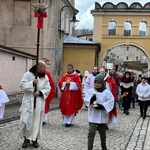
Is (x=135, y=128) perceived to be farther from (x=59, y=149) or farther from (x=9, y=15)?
(x=9, y=15)

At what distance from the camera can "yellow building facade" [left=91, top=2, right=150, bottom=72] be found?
3372cm

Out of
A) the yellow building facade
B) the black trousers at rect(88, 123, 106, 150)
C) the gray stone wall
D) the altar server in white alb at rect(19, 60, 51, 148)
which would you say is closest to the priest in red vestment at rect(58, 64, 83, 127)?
the altar server in white alb at rect(19, 60, 51, 148)

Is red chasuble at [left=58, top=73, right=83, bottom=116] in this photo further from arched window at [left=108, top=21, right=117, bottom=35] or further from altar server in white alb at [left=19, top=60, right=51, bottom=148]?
arched window at [left=108, top=21, right=117, bottom=35]

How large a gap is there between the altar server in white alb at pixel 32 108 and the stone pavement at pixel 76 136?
0.27 meters

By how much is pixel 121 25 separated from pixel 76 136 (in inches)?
996

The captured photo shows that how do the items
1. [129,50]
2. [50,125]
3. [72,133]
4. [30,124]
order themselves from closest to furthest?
1. [30,124]
2. [72,133]
3. [50,125]
4. [129,50]

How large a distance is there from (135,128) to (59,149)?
4.40 meters

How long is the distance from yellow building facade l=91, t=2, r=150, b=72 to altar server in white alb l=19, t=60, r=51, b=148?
25.3 metres

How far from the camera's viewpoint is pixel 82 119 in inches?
533

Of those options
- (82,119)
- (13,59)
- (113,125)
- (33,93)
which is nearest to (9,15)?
(13,59)

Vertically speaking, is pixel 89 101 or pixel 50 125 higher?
pixel 89 101

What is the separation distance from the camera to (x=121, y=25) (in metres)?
34.2

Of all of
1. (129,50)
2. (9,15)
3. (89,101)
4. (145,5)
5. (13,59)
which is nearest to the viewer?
(89,101)

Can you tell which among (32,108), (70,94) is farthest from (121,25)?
(32,108)
